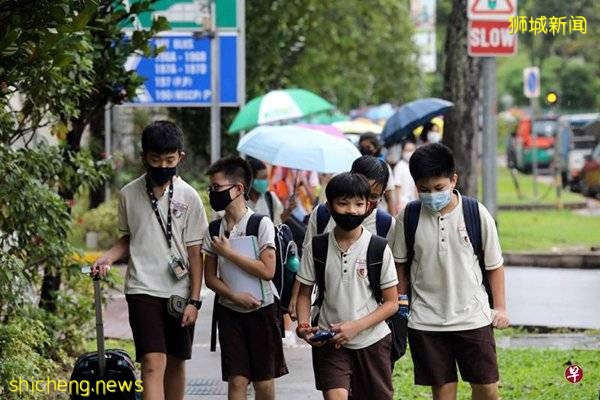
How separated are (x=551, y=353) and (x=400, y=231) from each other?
4292mm

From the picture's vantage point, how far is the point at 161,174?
7309 millimetres

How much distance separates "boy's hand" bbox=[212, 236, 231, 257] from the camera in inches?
285

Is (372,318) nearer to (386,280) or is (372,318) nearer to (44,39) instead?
(386,280)

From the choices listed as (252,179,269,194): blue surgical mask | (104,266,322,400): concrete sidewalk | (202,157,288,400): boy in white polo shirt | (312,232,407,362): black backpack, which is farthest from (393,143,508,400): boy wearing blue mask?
(252,179,269,194): blue surgical mask

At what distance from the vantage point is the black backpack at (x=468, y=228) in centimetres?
686

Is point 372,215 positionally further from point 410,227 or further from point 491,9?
point 491,9

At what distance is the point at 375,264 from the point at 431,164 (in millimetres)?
583

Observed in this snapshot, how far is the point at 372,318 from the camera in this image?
21.8 feet

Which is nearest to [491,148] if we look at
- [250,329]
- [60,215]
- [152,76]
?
[152,76]

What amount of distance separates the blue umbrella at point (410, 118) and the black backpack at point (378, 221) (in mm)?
8817

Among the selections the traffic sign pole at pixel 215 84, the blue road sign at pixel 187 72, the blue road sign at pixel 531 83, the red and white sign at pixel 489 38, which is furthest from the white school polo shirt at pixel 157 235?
the blue road sign at pixel 531 83

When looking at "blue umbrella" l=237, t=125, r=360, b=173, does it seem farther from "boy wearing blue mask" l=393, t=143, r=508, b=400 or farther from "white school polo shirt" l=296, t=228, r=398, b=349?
"white school polo shirt" l=296, t=228, r=398, b=349

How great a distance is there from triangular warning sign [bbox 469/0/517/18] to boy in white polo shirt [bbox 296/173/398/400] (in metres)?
5.67

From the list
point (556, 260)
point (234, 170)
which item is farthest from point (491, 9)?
point (556, 260)
